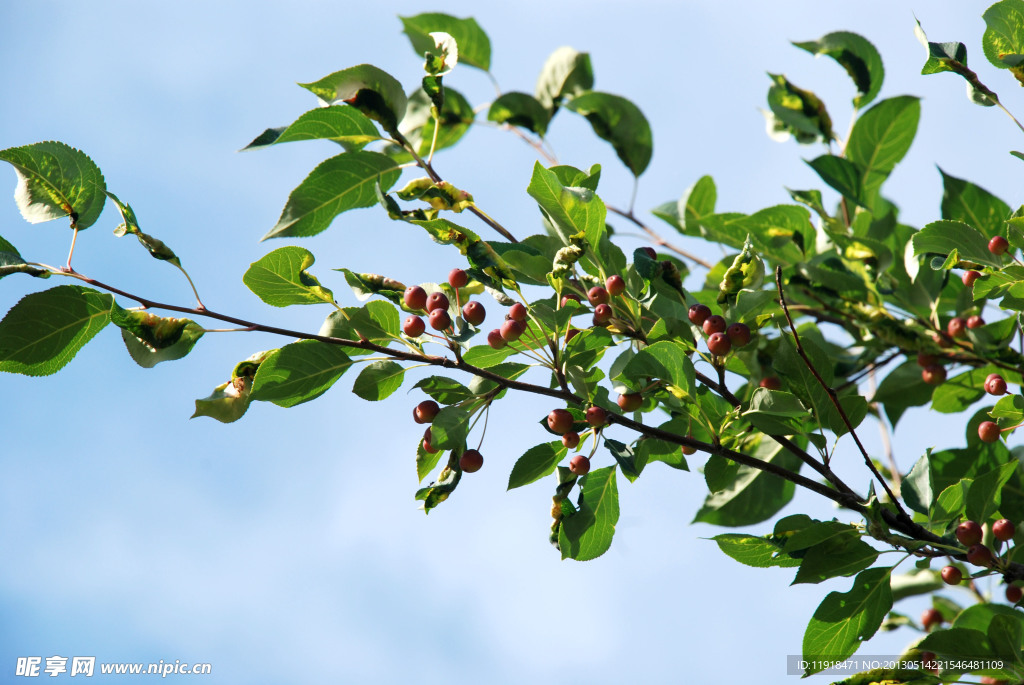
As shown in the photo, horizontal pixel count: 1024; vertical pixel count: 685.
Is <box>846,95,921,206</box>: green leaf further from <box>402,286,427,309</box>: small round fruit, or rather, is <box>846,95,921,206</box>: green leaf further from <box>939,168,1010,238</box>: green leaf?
<box>402,286,427,309</box>: small round fruit

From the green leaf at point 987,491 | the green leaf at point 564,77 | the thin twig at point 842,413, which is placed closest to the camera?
the thin twig at point 842,413

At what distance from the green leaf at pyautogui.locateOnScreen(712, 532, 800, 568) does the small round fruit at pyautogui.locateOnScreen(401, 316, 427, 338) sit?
2.53ft

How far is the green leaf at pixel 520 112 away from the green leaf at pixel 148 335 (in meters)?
1.32

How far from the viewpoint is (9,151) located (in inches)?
66.4

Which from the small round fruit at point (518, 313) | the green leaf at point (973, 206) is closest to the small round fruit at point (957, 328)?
the green leaf at point (973, 206)

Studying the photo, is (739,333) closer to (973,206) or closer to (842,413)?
(842,413)

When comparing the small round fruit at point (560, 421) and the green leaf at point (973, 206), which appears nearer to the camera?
the small round fruit at point (560, 421)

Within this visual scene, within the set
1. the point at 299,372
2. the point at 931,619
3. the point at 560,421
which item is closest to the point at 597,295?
the point at 560,421

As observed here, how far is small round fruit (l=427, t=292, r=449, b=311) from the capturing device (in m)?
1.70

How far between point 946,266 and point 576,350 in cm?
84

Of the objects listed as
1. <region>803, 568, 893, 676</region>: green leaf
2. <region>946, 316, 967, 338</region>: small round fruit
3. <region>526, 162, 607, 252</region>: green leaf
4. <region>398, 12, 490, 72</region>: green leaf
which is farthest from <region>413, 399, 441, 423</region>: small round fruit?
<region>946, 316, 967, 338</region>: small round fruit

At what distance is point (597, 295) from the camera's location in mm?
1760

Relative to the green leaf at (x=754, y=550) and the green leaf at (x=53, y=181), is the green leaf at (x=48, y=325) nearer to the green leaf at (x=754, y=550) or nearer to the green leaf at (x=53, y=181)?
the green leaf at (x=53, y=181)

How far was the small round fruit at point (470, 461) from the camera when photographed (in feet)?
5.72
